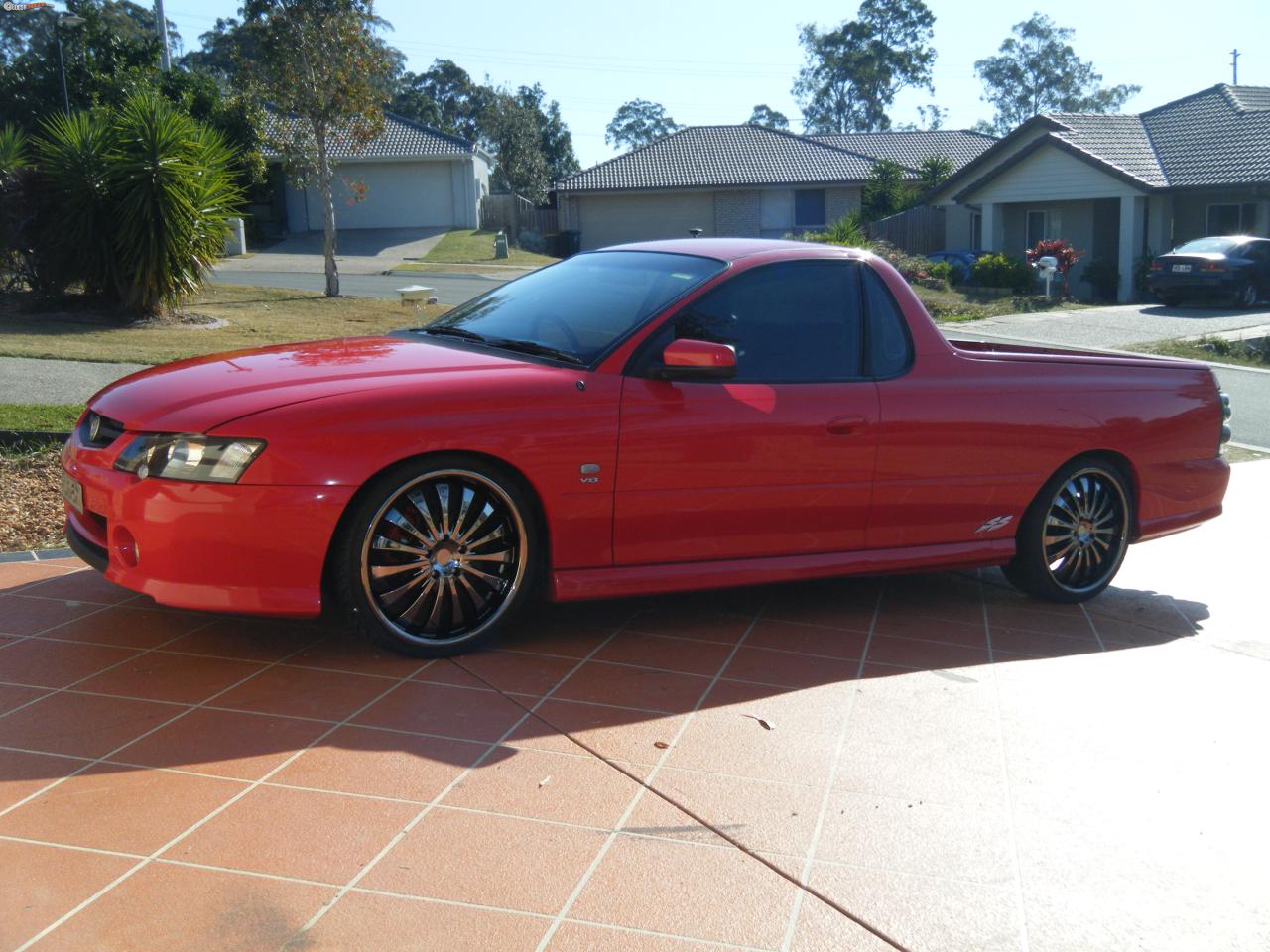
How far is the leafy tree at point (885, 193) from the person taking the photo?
45.9 metres

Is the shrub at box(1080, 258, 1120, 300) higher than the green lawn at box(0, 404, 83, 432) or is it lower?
higher

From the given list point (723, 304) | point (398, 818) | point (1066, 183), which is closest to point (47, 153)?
point (723, 304)

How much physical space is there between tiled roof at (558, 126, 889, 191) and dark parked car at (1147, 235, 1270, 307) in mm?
20996

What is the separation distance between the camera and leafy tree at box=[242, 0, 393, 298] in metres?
24.8

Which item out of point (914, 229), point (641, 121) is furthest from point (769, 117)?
point (914, 229)

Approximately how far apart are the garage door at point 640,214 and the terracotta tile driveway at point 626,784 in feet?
150

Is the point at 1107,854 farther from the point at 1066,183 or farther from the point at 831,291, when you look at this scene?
the point at 1066,183

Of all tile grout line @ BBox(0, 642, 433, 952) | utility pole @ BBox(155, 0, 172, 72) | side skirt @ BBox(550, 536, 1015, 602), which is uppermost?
utility pole @ BBox(155, 0, 172, 72)

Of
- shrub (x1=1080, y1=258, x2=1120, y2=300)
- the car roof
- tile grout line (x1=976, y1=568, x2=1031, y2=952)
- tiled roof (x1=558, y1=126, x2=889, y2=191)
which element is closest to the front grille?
the car roof

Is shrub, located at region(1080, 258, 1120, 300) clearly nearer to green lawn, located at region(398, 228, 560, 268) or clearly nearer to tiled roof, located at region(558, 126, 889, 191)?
tiled roof, located at region(558, 126, 889, 191)

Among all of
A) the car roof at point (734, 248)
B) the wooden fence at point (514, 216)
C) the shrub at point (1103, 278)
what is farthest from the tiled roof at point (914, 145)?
the car roof at point (734, 248)

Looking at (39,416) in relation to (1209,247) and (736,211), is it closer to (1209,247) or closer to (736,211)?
(1209,247)

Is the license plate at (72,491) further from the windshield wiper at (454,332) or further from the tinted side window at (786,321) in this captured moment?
the tinted side window at (786,321)

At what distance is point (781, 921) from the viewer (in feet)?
10.4
